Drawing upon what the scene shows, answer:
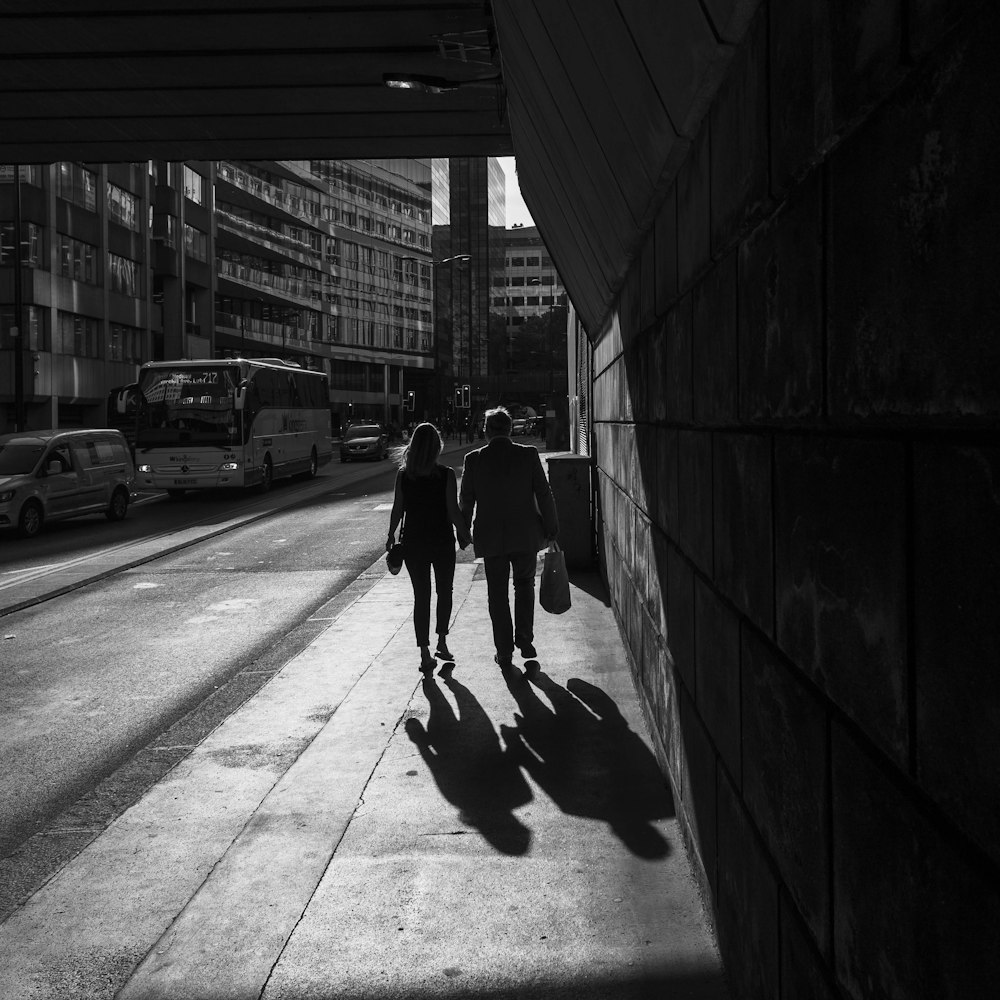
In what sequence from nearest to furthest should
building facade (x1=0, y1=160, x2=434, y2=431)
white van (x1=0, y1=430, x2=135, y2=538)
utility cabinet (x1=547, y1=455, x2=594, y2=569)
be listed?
1. utility cabinet (x1=547, y1=455, x2=594, y2=569)
2. white van (x1=0, y1=430, x2=135, y2=538)
3. building facade (x1=0, y1=160, x2=434, y2=431)

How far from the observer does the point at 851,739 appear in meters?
1.92

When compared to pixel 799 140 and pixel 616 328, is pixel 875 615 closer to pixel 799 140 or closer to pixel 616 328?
pixel 799 140

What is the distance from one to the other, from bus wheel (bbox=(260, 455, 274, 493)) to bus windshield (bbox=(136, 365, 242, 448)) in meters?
2.06

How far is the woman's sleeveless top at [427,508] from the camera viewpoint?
819 cm

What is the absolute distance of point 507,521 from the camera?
26.2ft

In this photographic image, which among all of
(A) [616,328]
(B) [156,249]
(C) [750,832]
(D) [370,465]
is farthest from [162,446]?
(B) [156,249]

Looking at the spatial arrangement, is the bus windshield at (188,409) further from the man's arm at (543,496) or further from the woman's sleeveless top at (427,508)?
the man's arm at (543,496)

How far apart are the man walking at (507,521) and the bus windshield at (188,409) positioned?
69.1 feet

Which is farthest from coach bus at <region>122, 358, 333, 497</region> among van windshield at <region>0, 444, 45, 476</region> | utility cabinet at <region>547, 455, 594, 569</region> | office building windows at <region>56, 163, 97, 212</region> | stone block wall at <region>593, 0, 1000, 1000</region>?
stone block wall at <region>593, 0, 1000, 1000</region>

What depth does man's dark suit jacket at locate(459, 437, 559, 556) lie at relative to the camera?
7973mm

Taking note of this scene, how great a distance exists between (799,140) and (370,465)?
4518 centimetres

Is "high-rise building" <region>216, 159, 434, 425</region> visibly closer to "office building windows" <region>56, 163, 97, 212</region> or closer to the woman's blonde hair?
"office building windows" <region>56, 163, 97, 212</region>

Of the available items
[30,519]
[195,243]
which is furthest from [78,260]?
[30,519]

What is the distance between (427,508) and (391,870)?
13.3 ft
